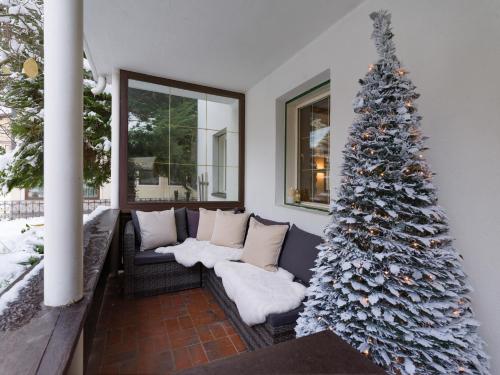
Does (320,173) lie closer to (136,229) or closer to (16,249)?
(136,229)

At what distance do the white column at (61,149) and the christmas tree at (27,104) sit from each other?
52 cm

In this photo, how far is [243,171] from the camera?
4230mm

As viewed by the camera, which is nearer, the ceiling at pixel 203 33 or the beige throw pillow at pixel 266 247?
the ceiling at pixel 203 33

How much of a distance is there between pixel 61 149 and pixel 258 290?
1.57m

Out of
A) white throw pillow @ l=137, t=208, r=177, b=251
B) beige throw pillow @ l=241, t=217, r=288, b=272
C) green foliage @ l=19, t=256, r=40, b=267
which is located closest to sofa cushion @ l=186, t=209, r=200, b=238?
white throw pillow @ l=137, t=208, r=177, b=251

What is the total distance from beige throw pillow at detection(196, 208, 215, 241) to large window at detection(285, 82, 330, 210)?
1054 millimetres

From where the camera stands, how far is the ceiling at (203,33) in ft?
7.14

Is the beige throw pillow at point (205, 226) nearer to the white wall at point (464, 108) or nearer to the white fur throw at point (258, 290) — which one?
the white fur throw at point (258, 290)

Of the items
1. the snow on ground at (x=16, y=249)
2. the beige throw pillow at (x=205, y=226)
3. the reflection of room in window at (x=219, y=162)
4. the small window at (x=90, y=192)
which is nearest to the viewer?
the snow on ground at (x=16, y=249)

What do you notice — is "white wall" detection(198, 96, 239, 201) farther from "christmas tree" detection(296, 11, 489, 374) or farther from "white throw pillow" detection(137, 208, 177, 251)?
"christmas tree" detection(296, 11, 489, 374)

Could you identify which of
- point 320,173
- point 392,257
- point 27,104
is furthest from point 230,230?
point 27,104

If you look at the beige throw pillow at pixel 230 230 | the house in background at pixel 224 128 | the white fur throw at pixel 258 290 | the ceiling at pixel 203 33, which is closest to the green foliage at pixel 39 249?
the house in background at pixel 224 128

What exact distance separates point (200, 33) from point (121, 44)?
3.10ft

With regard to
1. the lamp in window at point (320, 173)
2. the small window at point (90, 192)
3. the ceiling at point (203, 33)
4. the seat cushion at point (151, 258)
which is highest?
the ceiling at point (203, 33)
